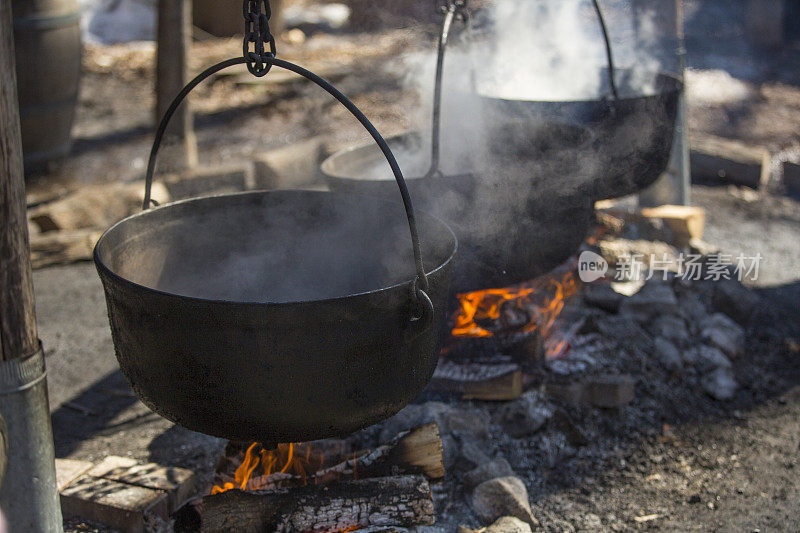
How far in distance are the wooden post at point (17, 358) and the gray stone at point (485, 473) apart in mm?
1399

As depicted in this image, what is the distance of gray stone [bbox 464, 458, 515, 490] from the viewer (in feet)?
8.59

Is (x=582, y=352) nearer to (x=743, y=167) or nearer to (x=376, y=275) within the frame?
(x=376, y=275)

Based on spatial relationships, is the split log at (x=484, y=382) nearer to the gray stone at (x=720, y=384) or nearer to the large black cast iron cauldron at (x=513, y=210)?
the large black cast iron cauldron at (x=513, y=210)

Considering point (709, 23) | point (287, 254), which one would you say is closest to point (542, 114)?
point (287, 254)

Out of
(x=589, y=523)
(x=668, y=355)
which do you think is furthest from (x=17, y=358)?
(x=668, y=355)

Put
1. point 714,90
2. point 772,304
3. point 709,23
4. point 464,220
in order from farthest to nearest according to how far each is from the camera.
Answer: point 709,23 → point 714,90 → point 772,304 → point 464,220

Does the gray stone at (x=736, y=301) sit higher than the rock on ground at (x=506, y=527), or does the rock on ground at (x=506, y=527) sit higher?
the gray stone at (x=736, y=301)

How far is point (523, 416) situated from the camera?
2982 mm

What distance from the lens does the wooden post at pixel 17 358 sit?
1692mm

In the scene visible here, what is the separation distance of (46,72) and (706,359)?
5319mm

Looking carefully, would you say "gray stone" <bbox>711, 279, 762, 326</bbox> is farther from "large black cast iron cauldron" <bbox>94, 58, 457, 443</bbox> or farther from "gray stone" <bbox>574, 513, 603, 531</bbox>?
"large black cast iron cauldron" <bbox>94, 58, 457, 443</bbox>

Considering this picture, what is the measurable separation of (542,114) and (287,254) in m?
1.23

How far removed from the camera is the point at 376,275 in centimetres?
267

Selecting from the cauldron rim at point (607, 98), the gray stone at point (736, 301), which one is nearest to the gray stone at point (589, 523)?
the cauldron rim at point (607, 98)
